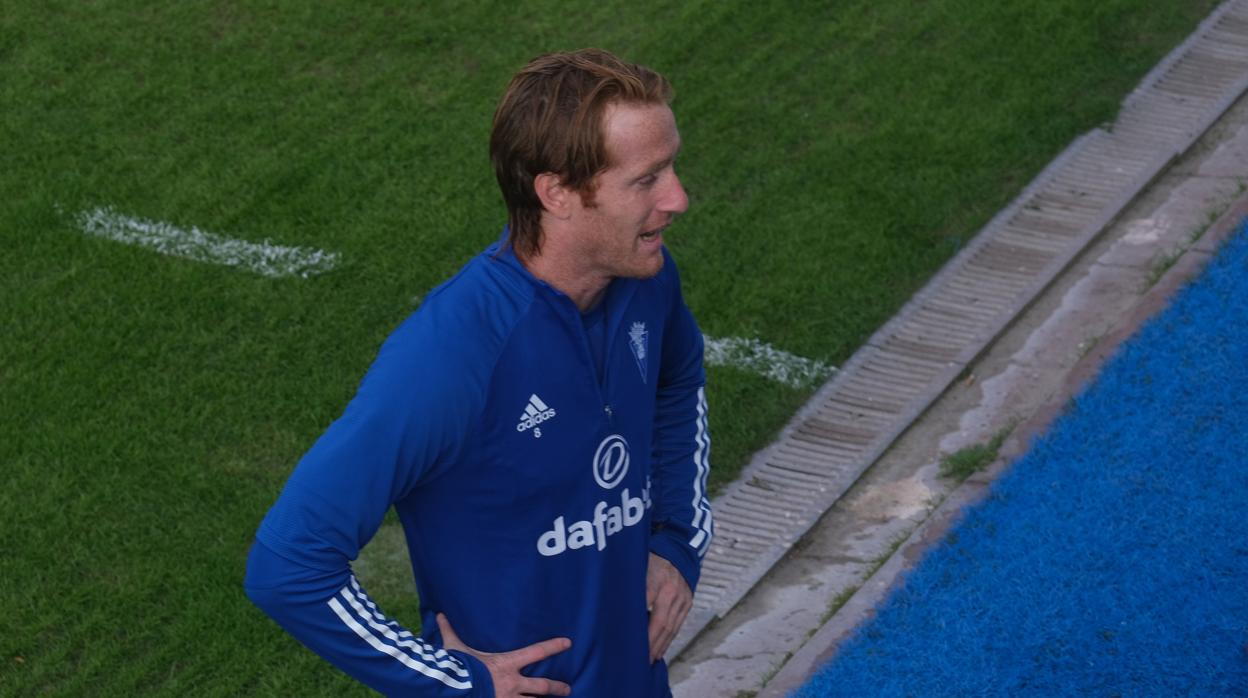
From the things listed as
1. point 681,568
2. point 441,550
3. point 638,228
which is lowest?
point 681,568

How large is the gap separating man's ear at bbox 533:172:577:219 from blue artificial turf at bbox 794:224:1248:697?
2360 millimetres

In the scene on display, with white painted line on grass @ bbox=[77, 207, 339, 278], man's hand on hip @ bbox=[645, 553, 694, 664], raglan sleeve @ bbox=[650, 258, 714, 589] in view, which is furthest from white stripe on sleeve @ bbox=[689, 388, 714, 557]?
white painted line on grass @ bbox=[77, 207, 339, 278]

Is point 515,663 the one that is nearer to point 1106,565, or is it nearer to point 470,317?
point 470,317

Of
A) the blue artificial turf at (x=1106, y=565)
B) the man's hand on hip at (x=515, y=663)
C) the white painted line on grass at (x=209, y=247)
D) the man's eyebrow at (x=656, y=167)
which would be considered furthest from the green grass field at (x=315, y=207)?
the man's eyebrow at (x=656, y=167)

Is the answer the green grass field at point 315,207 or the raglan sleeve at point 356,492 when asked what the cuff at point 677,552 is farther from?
the green grass field at point 315,207

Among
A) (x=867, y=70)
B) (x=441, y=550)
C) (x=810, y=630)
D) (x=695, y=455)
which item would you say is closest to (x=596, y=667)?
(x=441, y=550)

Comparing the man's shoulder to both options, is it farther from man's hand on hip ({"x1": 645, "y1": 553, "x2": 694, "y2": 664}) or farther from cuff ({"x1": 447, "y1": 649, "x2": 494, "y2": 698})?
man's hand on hip ({"x1": 645, "y1": 553, "x2": 694, "y2": 664})

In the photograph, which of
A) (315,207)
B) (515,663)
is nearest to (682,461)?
(515,663)

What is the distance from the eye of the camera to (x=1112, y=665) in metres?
4.82

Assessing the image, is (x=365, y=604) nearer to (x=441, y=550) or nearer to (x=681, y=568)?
(x=441, y=550)

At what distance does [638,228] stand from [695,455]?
82 centimetres

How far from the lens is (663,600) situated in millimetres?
3367

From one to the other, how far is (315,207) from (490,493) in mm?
4471

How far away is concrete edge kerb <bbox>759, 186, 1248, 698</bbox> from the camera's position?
4.97 meters
